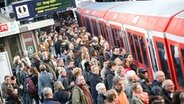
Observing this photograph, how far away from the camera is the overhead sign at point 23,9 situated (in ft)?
74.0

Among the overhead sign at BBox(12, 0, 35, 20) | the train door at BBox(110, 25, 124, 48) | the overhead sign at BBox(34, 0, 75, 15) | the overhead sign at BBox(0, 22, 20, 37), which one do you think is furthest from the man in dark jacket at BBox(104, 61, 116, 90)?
the overhead sign at BBox(34, 0, 75, 15)

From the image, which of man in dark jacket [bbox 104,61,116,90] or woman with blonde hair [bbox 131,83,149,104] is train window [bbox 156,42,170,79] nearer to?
man in dark jacket [bbox 104,61,116,90]

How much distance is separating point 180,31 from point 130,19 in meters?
5.65

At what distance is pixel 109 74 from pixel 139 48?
4098 millimetres

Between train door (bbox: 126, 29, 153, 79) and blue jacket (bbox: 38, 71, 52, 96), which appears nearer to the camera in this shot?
blue jacket (bbox: 38, 71, 52, 96)

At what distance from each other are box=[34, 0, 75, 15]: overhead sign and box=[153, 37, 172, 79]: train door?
12.5 m

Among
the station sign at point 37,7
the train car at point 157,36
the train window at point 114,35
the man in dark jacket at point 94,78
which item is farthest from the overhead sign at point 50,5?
the man in dark jacket at point 94,78

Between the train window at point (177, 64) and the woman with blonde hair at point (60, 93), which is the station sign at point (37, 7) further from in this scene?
the woman with blonde hair at point (60, 93)

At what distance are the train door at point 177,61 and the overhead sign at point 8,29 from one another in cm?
1053

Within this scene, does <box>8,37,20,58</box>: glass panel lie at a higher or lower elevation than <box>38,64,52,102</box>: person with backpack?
lower

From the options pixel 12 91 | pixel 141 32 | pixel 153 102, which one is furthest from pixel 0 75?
pixel 153 102

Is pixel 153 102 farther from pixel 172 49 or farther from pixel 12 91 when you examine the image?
pixel 12 91

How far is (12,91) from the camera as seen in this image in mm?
11281

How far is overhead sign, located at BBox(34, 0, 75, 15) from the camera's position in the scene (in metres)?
23.6
